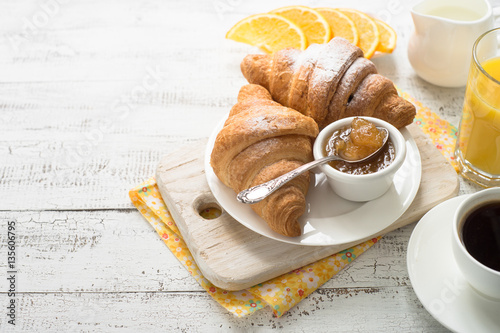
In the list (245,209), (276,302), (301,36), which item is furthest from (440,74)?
(276,302)

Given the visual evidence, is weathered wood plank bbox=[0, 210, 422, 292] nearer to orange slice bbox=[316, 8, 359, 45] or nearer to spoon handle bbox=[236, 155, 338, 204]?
spoon handle bbox=[236, 155, 338, 204]

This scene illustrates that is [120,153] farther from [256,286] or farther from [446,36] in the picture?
[446,36]

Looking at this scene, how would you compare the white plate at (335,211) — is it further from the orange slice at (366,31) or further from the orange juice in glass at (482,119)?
the orange slice at (366,31)

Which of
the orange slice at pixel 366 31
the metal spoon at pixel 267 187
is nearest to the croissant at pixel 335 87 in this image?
the metal spoon at pixel 267 187

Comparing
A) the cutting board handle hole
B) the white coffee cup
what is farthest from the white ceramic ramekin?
the cutting board handle hole

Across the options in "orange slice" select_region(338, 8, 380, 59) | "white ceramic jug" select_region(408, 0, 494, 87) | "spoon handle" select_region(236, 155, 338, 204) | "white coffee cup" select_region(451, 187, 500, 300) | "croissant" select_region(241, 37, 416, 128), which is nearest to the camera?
"white coffee cup" select_region(451, 187, 500, 300)

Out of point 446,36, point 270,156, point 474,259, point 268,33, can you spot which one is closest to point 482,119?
point 446,36

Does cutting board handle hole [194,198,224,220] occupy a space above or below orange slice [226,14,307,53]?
below
